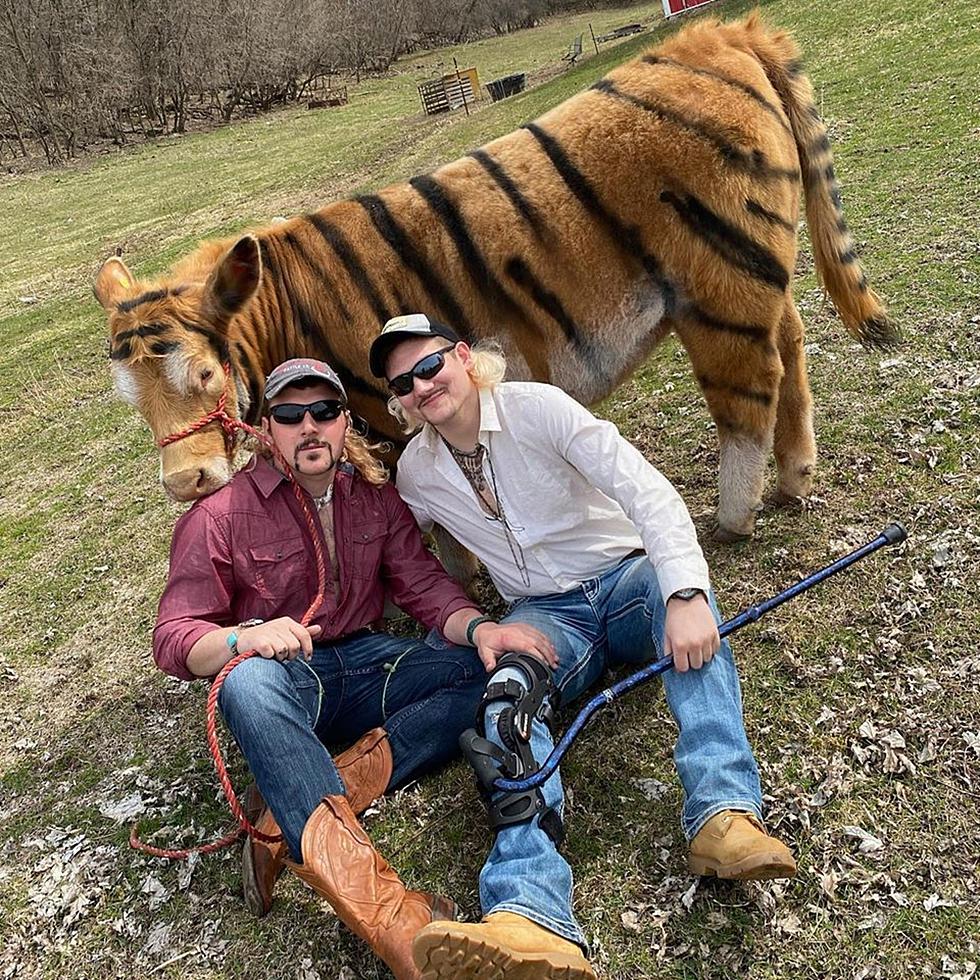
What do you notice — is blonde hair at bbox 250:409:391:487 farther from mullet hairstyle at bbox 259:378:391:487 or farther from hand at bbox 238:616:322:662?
hand at bbox 238:616:322:662

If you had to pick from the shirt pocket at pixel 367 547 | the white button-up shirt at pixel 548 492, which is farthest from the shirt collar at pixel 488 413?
the shirt pocket at pixel 367 547

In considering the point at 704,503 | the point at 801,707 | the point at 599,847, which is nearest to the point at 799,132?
the point at 704,503

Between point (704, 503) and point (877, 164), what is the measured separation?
6.96 m

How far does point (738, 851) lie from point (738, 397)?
2.45 m

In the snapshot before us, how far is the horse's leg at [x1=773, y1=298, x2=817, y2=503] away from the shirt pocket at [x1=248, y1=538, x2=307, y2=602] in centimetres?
282

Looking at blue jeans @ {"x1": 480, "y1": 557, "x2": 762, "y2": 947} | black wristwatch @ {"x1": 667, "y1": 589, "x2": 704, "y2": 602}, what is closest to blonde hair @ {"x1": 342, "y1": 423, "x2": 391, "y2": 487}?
blue jeans @ {"x1": 480, "y1": 557, "x2": 762, "y2": 947}

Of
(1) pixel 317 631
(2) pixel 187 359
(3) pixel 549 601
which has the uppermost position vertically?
(2) pixel 187 359

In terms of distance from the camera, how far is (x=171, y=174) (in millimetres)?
28703

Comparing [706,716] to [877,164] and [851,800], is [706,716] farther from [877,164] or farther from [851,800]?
[877,164]

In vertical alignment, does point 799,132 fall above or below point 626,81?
below

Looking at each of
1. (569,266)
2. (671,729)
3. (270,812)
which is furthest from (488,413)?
(270,812)

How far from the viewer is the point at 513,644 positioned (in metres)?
3.26

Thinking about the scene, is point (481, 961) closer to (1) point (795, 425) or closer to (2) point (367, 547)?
(2) point (367, 547)

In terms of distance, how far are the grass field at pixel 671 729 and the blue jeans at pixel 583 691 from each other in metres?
0.31
